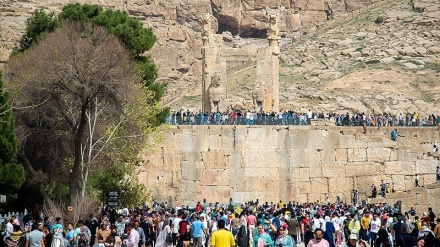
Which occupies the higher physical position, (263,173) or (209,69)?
(209,69)

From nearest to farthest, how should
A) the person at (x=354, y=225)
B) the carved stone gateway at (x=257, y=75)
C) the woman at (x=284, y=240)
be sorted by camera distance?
the woman at (x=284, y=240), the person at (x=354, y=225), the carved stone gateway at (x=257, y=75)

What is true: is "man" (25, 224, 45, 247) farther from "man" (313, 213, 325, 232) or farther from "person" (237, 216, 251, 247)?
"man" (313, 213, 325, 232)

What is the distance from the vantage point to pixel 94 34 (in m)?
50.4

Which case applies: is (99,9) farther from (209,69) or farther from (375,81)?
(375,81)

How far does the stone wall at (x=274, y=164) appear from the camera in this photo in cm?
5938

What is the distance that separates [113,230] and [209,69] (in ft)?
108

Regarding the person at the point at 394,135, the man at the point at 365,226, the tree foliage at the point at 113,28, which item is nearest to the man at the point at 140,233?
the man at the point at 365,226

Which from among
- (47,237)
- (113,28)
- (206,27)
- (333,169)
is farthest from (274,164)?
(47,237)

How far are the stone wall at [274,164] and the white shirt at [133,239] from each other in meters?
24.2

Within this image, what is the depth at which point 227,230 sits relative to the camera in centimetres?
3198

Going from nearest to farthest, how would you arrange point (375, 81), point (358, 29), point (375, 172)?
point (375, 172) → point (375, 81) → point (358, 29)

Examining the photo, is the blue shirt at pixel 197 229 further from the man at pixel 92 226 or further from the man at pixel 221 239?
the man at pixel 221 239

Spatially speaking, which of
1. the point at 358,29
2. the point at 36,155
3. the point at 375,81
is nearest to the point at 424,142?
the point at 36,155

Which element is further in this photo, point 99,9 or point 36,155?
point 99,9
